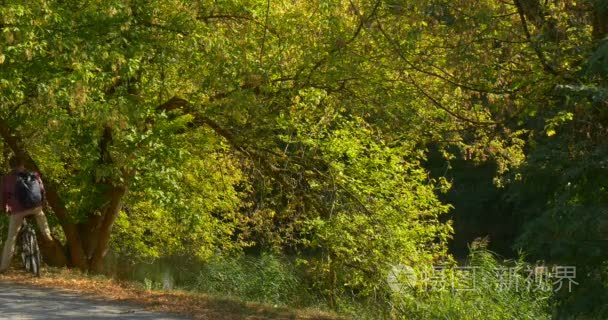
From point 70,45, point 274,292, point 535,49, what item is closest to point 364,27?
point 535,49

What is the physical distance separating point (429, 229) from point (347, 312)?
1848 mm

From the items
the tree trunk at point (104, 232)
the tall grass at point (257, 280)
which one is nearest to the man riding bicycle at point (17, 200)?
the tree trunk at point (104, 232)

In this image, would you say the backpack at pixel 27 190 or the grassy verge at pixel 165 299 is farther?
the backpack at pixel 27 190

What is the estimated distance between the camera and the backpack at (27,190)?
13.8 metres

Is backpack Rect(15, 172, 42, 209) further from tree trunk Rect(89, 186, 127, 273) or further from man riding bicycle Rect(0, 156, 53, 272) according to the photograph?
tree trunk Rect(89, 186, 127, 273)

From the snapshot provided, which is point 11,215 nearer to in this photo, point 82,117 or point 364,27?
point 82,117

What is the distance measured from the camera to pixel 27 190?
13836mm

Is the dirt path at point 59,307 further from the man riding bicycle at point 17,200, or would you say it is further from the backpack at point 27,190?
the backpack at point 27,190

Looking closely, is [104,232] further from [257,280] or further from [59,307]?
[59,307]

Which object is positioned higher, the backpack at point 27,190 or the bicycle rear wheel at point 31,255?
the backpack at point 27,190

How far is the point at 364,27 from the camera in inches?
539

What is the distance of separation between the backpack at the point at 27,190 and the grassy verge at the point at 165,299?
1034mm

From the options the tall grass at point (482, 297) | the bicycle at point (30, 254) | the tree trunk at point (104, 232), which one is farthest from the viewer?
the tree trunk at point (104, 232)

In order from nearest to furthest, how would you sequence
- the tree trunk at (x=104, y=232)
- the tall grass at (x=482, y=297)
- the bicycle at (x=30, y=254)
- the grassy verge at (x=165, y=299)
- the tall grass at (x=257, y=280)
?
the grassy verge at (x=165, y=299), the bicycle at (x=30, y=254), the tall grass at (x=482, y=297), the tree trunk at (x=104, y=232), the tall grass at (x=257, y=280)
